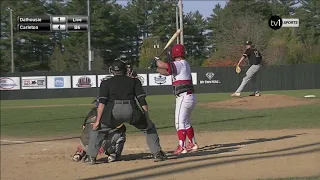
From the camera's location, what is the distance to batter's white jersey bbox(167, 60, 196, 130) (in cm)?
856

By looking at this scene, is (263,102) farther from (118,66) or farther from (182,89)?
(118,66)

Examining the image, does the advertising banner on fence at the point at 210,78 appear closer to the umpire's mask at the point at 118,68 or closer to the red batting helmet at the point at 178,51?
the red batting helmet at the point at 178,51

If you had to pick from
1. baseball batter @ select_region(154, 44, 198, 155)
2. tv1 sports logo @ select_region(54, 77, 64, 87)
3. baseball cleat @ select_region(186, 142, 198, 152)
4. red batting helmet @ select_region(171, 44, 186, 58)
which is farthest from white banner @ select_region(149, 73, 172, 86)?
red batting helmet @ select_region(171, 44, 186, 58)

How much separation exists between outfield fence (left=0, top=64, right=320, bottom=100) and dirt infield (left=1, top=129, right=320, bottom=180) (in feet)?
89.6

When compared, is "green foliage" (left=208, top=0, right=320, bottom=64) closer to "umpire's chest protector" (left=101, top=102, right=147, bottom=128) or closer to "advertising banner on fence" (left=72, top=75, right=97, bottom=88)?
"advertising banner on fence" (left=72, top=75, right=97, bottom=88)

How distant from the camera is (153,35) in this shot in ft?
223

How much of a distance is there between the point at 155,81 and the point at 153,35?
30.2m

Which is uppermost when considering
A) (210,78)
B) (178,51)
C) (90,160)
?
(178,51)

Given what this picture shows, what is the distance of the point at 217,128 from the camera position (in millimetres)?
13242

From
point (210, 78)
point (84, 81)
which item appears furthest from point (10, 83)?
point (210, 78)

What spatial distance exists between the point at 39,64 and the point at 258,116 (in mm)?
52753

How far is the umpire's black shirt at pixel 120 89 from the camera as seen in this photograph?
794 centimetres

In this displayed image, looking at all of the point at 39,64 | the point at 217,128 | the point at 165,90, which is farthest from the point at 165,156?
the point at 39,64

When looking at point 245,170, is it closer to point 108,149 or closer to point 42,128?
point 108,149
